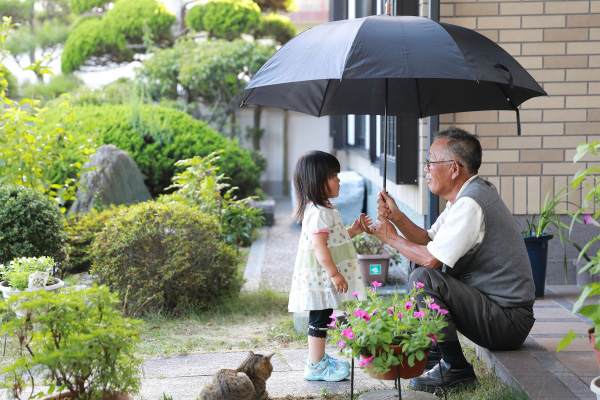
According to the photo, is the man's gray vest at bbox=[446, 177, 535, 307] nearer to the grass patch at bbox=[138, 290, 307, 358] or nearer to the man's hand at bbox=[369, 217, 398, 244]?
the man's hand at bbox=[369, 217, 398, 244]

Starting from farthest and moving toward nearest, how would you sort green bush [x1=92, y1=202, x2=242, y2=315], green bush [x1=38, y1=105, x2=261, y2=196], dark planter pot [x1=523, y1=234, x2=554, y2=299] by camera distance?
green bush [x1=38, y1=105, x2=261, y2=196], green bush [x1=92, y1=202, x2=242, y2=315], dark planter pot [x1=523, y1=234, x2=554, y2=299]

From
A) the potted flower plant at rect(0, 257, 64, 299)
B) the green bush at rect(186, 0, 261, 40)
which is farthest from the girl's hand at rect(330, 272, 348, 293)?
the green bush at rect(186, 0, 261, 40)

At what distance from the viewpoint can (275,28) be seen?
15391 millimetres

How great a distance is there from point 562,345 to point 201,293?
3314 mm

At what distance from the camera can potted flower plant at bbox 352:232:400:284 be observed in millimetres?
5828

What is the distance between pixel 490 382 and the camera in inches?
140

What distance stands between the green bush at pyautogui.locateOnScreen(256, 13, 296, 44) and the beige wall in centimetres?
1028

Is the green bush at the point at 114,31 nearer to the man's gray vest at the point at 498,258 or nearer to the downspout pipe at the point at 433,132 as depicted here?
the downspout pipe at the point at 433,132

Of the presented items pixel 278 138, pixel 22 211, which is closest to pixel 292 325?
pixel 22 211

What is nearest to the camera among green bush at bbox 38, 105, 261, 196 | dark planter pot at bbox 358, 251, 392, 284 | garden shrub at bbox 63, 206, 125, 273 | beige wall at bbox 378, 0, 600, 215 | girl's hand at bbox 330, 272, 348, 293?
girl's hand at bbox 330, 272, 348, 293

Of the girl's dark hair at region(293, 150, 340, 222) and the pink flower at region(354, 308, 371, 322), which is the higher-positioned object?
the girl's dark hair at region(293, 150, 340, 222)

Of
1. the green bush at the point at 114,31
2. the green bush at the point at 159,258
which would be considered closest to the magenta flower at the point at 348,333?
the green bush at the point at 159,258

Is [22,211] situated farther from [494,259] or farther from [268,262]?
[494,259]

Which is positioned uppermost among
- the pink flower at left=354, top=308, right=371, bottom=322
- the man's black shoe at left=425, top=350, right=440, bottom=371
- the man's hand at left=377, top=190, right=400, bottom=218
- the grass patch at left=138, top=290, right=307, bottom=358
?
the man's hand at left=377, top=190, right=400, bottom=218
